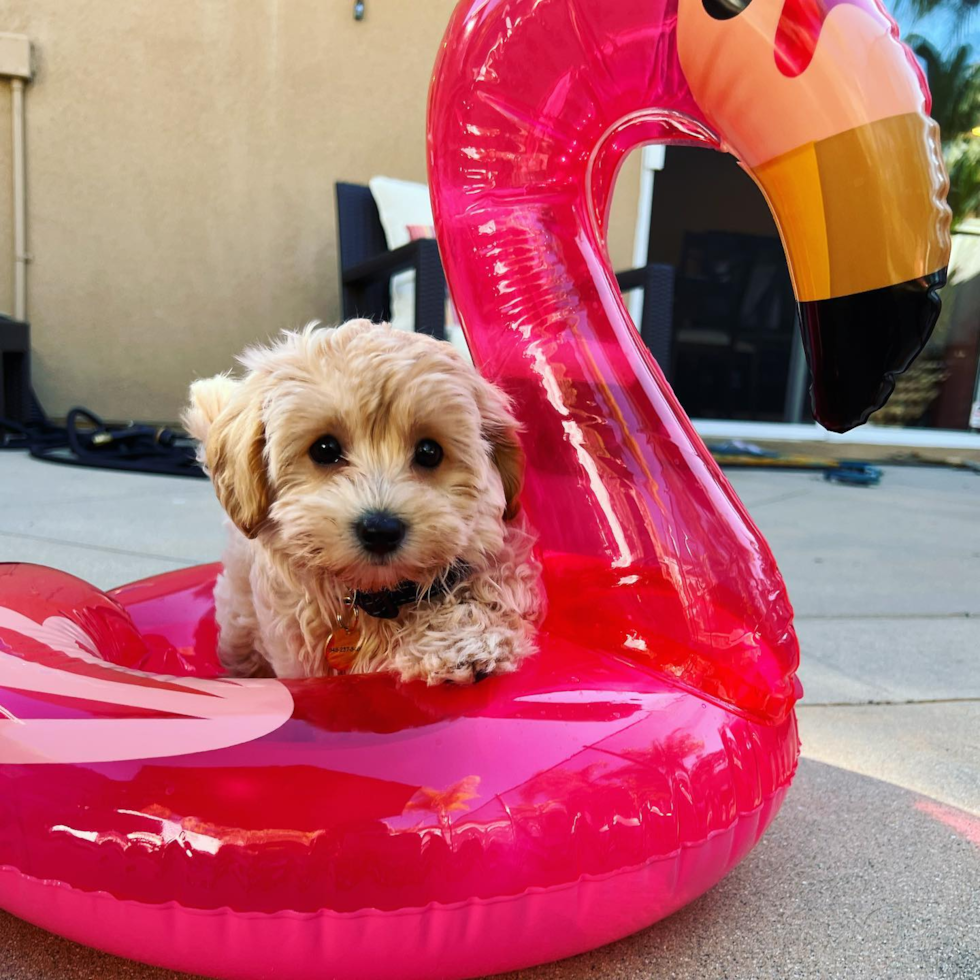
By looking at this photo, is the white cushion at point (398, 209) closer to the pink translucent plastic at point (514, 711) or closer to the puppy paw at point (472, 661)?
the pink translucent plastic at point (514, 711)

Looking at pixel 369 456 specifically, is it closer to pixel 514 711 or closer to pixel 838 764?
pixel 514 711

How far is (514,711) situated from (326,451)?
0.61 meters

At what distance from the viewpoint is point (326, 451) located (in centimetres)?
168

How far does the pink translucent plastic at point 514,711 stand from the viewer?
4.07 feet

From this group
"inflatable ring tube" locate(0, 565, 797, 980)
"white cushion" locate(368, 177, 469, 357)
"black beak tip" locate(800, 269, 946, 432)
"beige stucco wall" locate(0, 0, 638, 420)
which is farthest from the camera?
"beige stucco wall" locate(0, 0, 638, 420)

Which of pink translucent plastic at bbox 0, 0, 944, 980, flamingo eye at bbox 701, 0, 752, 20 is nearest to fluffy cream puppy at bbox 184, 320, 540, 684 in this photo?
Result: pink translucent plastic at bbox 0, 0, 944, 980

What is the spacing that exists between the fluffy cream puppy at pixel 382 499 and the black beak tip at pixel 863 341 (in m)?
0.59

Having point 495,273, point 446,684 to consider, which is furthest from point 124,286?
point 446,684

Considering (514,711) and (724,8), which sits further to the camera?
(724,8)

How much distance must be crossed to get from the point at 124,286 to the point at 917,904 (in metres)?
7.14

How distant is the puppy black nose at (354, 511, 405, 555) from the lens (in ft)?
5.06

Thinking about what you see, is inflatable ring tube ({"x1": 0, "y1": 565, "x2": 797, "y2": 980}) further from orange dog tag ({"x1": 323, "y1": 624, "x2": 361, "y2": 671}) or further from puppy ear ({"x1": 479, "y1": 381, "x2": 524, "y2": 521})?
puppy ear ({"x1": 479, "y1": 381, "x2": 524, "y2": 521})

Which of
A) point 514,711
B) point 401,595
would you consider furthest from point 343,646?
point 514,711

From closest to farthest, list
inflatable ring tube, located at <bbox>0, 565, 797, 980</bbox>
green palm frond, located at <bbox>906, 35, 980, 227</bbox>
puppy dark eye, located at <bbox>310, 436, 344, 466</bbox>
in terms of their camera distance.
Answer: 1. inflatable ring tube, located at <bbox>0, 565, 797, 980</bbox>
2. puppy dark eye, located at <bbox>310, 436, 344, 466</bbox>
3. green palm frond, located at <bbox>906, 35, 980, 227</bbox>
